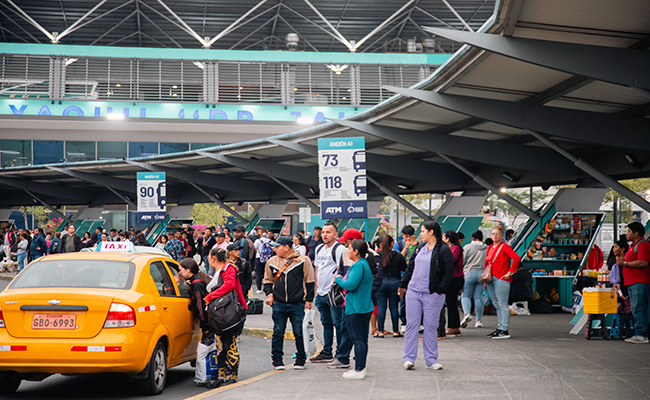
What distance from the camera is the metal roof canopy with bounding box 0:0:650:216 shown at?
346 inches

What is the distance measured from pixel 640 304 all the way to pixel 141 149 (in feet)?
111

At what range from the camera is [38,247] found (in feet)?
84.6

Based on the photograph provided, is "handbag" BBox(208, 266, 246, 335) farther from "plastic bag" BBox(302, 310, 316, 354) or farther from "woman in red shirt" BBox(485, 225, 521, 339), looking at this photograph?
"woman in red shirt" BBox(485, 225, 521, 339)

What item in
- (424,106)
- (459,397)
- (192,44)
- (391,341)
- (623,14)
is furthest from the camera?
(192,44)

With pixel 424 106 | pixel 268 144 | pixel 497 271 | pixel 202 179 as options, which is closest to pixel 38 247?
pixel 202 179

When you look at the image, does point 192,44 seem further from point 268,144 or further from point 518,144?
point 518,144

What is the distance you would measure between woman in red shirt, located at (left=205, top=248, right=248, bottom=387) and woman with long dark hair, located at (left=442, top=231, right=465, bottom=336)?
4.51m

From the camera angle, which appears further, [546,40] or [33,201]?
[33,201]

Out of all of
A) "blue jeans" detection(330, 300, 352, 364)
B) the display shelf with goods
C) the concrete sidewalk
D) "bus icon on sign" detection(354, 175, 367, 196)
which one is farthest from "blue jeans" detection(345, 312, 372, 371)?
the display shelf with goods

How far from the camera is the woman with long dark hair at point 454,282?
11524mm

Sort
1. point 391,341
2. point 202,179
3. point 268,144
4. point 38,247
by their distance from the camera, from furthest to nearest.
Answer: point 202,179
point 38,247
point 268,144
point 391,341

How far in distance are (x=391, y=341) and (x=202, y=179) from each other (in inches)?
725

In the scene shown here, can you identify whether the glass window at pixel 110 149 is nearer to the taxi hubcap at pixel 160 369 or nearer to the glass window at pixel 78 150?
the glass window at pixel 78 150

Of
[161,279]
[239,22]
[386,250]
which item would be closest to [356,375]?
[161,279]
